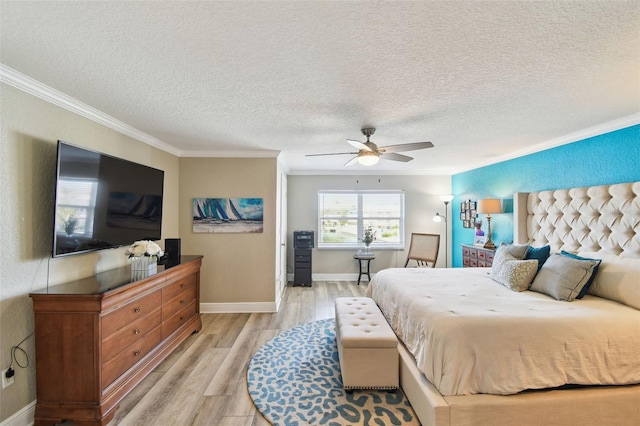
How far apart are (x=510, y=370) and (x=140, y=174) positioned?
11.3 ft

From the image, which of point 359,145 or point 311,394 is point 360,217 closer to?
point 359,145

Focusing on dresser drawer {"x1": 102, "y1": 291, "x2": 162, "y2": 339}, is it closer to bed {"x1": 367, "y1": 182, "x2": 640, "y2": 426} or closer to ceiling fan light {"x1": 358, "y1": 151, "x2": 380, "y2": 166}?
bed {"x1": 367, "y1": 182, "x2": 640, "y2": 426}

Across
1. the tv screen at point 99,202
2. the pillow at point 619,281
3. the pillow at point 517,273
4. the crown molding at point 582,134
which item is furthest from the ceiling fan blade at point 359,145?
the crown molding at point 582,134

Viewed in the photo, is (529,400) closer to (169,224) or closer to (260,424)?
(260,424)

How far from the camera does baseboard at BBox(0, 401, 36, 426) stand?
1829mm

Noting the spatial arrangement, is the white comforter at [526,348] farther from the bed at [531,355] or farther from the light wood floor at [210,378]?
the light wood floor at [210,378]

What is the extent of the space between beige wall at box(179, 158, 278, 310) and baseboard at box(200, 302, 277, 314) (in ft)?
0.15

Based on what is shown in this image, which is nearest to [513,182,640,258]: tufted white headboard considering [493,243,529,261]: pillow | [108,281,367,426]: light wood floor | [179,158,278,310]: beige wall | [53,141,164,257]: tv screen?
[493,243,529,261]: pillow

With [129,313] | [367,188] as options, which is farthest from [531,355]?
[367,188]

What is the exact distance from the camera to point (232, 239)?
4.14 m

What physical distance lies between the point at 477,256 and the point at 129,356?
4.55 meters

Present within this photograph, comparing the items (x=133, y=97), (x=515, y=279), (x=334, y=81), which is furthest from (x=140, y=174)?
(x=515, y=279)

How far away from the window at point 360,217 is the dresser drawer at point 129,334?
384 centimetres

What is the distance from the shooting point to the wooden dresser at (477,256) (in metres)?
4.19
